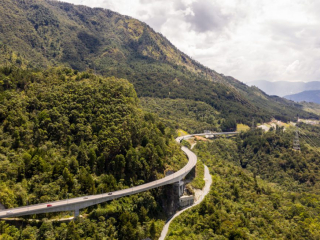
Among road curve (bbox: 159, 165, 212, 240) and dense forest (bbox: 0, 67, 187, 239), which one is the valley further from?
road curve (bbox: 159, 165, 212, 240)

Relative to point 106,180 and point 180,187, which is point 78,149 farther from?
point 180,187

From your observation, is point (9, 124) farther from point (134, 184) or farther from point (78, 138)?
point (134, 184)

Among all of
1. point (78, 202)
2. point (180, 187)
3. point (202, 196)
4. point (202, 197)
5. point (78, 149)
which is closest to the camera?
point (78, 202)

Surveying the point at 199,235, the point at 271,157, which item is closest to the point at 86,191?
the point at 199,235

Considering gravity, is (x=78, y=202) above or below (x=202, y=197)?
above

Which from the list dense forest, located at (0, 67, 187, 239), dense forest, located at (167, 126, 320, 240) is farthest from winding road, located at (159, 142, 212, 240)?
dense forest, located at (0, 67, 187, 239)

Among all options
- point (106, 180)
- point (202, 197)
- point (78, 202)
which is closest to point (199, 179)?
point (202, 197)

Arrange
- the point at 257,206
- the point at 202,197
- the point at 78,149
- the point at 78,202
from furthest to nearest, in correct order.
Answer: the point at 257,206 → the point at 202,197 → the point at 78,149 → the point at 78,202

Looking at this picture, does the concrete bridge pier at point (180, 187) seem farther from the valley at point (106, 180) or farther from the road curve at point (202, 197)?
the road curve at point (202, 197)
